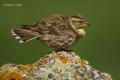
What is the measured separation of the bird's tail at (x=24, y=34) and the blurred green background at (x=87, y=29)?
399 cm

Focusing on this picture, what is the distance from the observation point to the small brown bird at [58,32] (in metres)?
12.3

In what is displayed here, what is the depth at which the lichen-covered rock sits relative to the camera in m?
10.8

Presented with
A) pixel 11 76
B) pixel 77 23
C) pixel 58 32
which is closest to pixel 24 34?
pixel 58 32

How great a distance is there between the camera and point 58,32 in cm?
1235

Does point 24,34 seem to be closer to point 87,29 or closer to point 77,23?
point 77,23

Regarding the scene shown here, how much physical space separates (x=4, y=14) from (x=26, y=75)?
12.3 metres

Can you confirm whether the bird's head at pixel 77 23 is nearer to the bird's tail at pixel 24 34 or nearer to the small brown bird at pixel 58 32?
the small brown bird at pixel 58 32

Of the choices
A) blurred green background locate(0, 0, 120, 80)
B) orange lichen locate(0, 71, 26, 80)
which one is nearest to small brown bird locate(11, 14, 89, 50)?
orange lichen locate(0, 71, 26, 80)

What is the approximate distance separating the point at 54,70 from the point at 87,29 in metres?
10.7

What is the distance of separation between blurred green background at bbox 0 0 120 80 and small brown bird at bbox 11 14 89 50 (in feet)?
13.1

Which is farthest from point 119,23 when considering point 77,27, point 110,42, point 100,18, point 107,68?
point 77,27

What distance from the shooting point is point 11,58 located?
18266mm

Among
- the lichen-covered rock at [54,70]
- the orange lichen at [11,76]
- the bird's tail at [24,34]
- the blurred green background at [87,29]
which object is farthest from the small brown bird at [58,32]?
the blurred green background at [87,29]

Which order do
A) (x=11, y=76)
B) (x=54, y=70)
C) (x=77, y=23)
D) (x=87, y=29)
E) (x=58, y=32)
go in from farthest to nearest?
(x=87, y=29) → (x=77, y=23) → (x=58, y=32) → (x=54, y=70) → (x=11, y=76)
